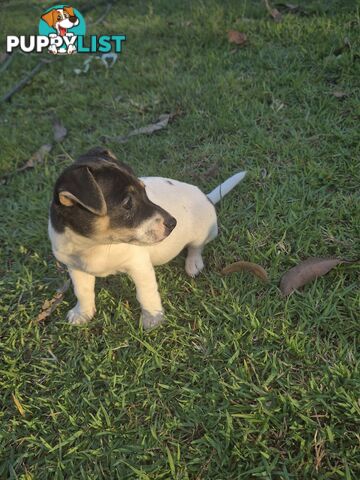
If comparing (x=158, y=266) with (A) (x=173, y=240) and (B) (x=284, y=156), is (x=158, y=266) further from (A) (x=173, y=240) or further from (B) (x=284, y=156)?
(B) (x=284, y=156)

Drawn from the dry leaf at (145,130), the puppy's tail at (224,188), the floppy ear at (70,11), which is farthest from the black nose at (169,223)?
the floppy ear at (70,11)

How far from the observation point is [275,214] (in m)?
3.88

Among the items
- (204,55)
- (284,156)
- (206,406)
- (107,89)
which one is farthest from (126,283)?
(204,55)

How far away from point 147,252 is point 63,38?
5.65 metres

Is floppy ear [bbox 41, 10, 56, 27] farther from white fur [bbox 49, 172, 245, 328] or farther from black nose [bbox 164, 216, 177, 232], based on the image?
black nose [bbox 164, 216, 177, 232]

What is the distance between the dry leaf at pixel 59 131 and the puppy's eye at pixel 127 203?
2.92 metres

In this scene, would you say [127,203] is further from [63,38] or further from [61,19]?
[61,19]

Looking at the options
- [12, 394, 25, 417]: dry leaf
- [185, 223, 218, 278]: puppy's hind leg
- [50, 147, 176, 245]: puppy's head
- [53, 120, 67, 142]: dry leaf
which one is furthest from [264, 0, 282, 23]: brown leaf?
[12, 394, 25, 417]: dry leaf

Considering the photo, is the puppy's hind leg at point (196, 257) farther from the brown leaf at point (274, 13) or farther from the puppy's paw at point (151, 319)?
the brown leaf at point (274, 13)

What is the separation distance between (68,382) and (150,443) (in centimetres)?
72

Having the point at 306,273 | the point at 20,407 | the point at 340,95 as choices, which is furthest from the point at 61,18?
the point at 20,407

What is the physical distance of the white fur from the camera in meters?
2.83

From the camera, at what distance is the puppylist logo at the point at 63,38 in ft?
22.7

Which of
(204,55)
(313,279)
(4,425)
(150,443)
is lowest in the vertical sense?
(4,425)
